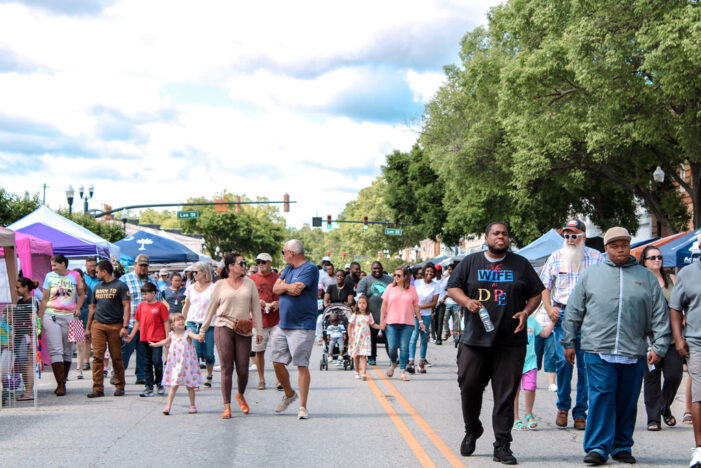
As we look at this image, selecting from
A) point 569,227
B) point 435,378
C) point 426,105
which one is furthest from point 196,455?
point 426,105

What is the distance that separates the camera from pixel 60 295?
1372cm

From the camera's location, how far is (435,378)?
1479 centimetres

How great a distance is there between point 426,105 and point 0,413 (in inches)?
1485

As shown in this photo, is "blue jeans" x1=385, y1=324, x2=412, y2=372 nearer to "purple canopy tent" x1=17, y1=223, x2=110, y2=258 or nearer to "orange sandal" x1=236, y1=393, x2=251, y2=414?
"orange sandal" x1=236, y1=393, x2=251, y2=414

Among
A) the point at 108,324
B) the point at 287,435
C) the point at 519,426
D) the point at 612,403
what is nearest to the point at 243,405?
the point at 287,435

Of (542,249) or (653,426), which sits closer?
(653,426)

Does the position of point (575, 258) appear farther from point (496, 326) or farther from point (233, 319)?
point (233, 319)

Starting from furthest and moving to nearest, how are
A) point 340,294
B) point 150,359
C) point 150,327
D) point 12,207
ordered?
point 12,207, point 340,294, point 150,359, point 150,327

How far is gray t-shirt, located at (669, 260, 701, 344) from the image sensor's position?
7.23 meters

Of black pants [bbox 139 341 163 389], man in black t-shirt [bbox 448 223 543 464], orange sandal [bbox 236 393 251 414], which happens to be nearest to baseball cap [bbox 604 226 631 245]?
man in black t-shirt [bbox 448 223 543 464]

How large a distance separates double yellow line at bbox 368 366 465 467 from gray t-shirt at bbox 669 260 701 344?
84.1 inches

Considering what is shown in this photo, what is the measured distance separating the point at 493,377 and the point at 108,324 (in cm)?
668

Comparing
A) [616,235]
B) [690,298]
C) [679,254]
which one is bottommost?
[690,298]

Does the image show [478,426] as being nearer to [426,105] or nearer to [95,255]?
[95,255]
